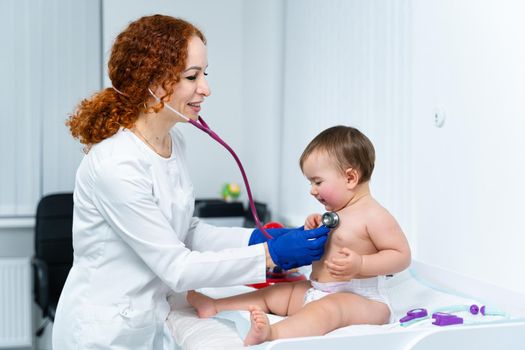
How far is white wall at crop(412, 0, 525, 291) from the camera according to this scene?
5.05ft

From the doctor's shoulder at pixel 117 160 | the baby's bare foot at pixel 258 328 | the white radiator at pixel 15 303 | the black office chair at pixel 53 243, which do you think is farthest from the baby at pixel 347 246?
the white radiator at pixel 15 303

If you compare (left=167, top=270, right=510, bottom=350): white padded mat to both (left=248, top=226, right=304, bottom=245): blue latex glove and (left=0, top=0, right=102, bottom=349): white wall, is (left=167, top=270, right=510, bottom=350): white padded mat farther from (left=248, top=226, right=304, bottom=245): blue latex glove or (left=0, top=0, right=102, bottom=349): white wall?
(left=0, top=0, right=102, bottom=349): white wall

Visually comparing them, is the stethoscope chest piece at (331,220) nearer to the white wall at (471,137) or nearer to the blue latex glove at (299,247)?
the blue latex glove at (299,247)

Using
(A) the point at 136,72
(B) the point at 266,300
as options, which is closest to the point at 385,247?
(B) the point at 266,300

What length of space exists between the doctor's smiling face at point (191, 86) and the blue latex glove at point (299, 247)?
373mm

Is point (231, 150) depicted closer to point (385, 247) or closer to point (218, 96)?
point (385, 247)

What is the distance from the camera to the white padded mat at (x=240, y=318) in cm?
124

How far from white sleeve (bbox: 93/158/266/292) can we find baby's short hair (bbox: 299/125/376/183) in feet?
0.89

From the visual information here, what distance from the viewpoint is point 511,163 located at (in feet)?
5.06

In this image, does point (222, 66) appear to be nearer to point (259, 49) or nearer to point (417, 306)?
point (259, 49)

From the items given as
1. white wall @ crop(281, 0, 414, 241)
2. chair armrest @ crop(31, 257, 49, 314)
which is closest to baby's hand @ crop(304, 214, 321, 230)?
white wall @ crop(281, 0, 414, 241)

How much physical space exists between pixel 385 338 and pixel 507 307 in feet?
1.49

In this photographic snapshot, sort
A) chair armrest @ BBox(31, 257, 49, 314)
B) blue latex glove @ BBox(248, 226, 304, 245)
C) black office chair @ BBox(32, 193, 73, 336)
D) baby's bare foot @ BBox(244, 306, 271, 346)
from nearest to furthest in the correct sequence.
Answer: baby's bare foot @ BBox(244, 306, 271, 346) < blue latex glove @ BBox(248, 226, 304, 245) < chair armrest @ BBox(31, 257, 49, 314) < black office chair @ BBox(32, 193, 73, 336)

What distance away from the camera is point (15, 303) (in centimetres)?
338
